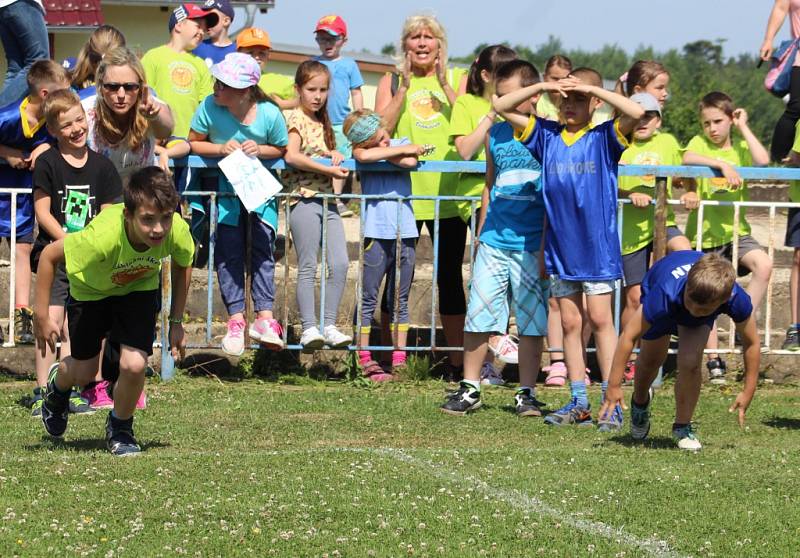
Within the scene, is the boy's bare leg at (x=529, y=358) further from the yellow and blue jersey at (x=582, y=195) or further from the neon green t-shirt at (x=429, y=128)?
the neon green t-shirt at (x=429, y=128)

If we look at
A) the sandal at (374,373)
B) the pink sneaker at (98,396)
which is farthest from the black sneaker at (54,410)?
the sandal at (374,373)

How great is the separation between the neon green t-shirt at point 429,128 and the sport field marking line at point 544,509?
11.5 ft

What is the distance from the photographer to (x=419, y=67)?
411 inches

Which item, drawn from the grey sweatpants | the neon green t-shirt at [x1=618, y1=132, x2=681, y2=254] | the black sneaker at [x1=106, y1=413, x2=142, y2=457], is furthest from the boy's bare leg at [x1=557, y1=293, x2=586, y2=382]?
the black sneaker at [x1=106, y1=413, x2=142, y2=457]

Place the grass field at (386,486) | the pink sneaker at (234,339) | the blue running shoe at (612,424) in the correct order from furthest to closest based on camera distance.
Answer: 1. the pink sneaker at (234,339)
2. the blue running shoe at (612,424)
3. the grass field at (386,486)

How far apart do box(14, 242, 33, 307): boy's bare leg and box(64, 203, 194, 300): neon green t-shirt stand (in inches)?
99.9

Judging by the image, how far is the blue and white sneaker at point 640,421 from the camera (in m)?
7.73

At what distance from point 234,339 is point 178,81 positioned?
2.17 meters

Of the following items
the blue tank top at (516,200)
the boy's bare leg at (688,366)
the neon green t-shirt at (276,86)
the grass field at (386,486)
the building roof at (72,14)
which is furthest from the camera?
the building roof at (72,14)

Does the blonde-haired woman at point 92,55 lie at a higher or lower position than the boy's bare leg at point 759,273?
higher

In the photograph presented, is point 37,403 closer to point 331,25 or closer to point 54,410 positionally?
point 54,410

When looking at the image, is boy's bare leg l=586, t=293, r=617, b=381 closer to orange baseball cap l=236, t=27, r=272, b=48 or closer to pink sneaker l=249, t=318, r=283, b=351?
pink sneaker l=249, t=318, r=283, b=351

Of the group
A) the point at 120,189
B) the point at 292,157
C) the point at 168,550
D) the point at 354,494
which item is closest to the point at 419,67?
the point at 292,157

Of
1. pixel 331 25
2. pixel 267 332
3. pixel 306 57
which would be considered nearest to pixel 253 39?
pixel 331 25
